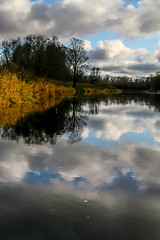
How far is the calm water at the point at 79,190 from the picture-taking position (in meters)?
2.37

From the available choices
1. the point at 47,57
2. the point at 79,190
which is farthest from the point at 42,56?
the point at 79,190

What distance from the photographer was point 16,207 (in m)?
2.76

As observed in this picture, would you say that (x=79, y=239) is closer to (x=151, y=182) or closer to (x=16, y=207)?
(x=16, y=207)

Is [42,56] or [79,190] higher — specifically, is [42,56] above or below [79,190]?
above

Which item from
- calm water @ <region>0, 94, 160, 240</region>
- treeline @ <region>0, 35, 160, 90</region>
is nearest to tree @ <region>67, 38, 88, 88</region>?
treeline @ <region>0, 35, 160, 90</region>

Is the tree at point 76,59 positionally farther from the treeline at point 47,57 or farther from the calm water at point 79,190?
the calm water at point 79,190

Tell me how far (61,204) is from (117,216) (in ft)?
2.16

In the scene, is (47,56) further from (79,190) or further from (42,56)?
(79,190)

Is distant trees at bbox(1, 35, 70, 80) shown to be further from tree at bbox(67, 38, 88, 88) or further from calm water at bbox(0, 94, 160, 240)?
calm water at bbox(0, 94, 160, 240)

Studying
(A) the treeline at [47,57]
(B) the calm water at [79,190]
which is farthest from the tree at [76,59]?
(B) the calm water at [79,190]

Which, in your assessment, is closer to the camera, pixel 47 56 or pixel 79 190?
pixel 79 190

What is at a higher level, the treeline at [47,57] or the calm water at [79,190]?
the treeline at [47,57]

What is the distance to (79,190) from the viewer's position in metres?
3.28

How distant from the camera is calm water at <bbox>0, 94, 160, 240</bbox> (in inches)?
93.3
